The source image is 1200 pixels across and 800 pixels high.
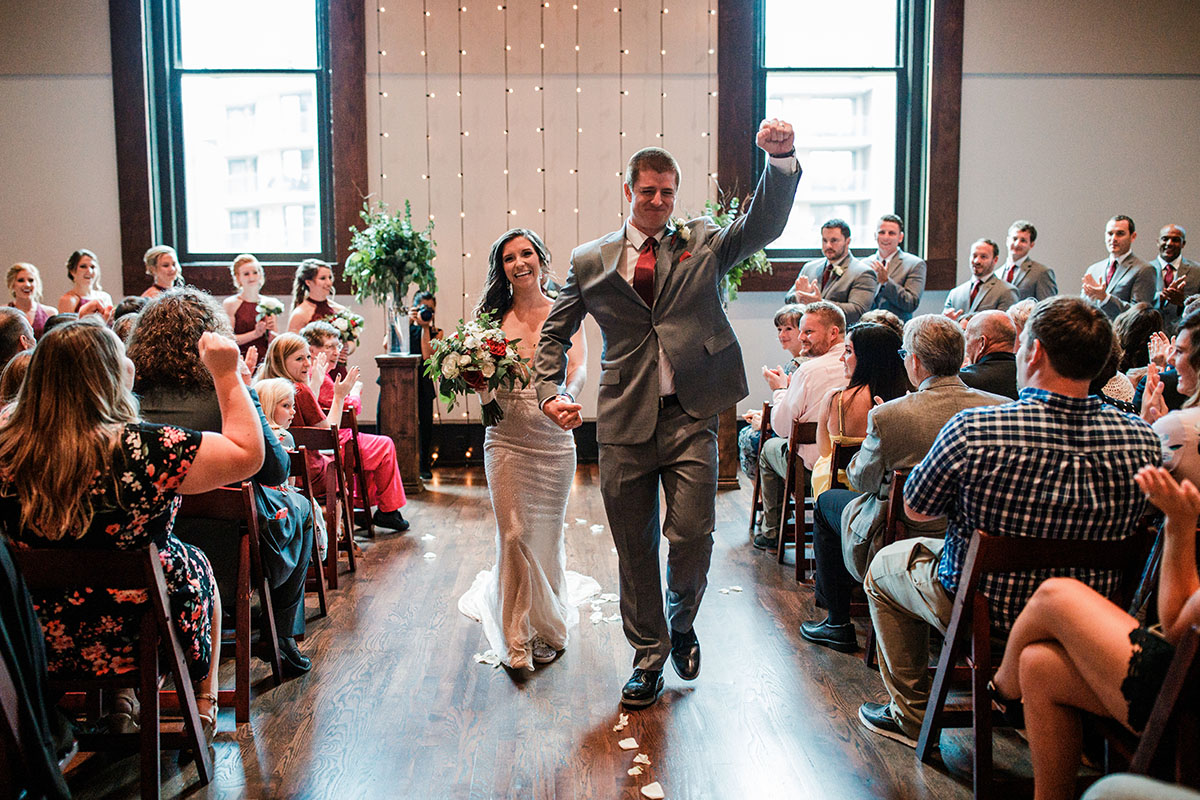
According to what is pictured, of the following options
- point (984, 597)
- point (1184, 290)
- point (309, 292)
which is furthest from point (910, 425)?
point (309, 292)

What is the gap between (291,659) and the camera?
353 cm

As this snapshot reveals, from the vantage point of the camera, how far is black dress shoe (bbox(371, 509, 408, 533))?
5.75 m

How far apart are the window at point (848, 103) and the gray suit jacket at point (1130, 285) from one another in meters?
2.12

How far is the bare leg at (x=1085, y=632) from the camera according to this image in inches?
76.4

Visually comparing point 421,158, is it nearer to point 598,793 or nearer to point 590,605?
point 590,605

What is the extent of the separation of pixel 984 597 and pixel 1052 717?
14.1 inches

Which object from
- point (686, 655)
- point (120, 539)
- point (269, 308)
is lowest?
point (686, 655)

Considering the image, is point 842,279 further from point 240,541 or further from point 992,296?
point 240,541

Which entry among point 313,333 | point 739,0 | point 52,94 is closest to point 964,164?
point 739,0

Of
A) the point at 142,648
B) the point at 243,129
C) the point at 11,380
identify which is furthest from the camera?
the point at 243,129

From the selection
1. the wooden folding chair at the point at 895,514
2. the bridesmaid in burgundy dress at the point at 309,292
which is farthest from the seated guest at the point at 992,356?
the bridesmaid in burgundy dress at the point at 309,292

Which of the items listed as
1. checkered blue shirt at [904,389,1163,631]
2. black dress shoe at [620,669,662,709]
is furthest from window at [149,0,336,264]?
checkered blue shirt at [904,389,1163,631]

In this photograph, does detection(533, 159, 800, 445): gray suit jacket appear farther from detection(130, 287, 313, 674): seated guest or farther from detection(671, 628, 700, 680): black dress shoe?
detection(130, 287, 313, 674): seated guest

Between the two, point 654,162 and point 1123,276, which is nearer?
point 654,162
